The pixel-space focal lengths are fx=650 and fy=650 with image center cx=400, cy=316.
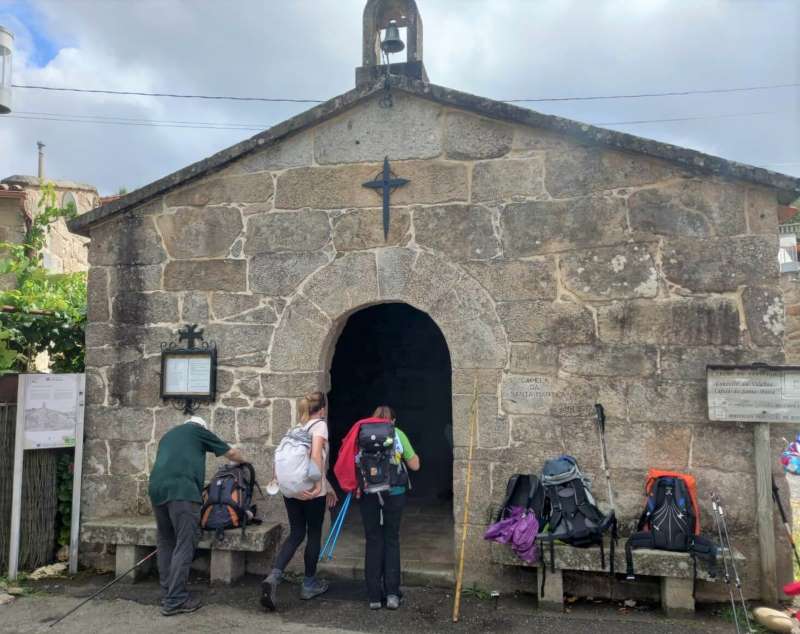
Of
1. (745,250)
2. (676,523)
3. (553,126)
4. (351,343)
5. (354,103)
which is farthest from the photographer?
(351,343)

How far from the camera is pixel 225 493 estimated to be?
16.2 ft

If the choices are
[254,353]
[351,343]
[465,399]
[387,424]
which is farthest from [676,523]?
[351,343]

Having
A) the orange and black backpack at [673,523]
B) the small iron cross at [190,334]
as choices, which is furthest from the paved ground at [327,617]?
the small iron cross at [190,334]

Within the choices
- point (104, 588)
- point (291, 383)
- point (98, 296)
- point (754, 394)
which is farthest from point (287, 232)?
point (754, 394)

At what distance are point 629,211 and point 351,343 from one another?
4.58 metres

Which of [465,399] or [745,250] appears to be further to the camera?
[465,399]

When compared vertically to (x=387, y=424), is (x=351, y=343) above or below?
above

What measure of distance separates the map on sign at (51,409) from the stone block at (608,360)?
4.05 metres

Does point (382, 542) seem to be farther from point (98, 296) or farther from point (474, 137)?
point (98, 296)

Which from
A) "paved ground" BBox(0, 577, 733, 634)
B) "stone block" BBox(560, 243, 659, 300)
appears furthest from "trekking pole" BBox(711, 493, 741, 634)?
"stone block" BBox(560, 243, 659, 300)

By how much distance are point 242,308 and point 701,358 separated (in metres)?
3.56

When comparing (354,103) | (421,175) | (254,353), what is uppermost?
(354,103)

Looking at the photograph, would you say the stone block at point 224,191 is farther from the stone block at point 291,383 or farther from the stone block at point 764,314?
the stone block at point 764,314

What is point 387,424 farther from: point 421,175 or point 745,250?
point 745,250
